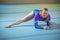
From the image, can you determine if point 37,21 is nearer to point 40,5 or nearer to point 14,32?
point 40,5

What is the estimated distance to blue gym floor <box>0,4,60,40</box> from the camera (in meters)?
1.61

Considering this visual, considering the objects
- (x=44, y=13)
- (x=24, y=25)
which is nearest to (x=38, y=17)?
(x=44, y=13)

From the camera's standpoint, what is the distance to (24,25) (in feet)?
5.42

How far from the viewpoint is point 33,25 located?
1651mm

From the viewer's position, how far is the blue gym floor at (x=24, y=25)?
161cm

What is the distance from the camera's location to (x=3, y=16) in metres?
1.62

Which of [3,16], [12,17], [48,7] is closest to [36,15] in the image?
[48,7]

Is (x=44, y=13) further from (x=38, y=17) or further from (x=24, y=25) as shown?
(x=24, y=25)

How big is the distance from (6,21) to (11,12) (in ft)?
0.41

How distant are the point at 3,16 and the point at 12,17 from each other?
0.11 meters

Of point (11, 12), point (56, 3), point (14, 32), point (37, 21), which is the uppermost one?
point (56, 3)

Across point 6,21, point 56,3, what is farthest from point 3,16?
point 56,3

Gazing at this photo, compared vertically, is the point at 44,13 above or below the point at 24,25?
above

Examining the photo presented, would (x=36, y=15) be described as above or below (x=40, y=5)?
below
